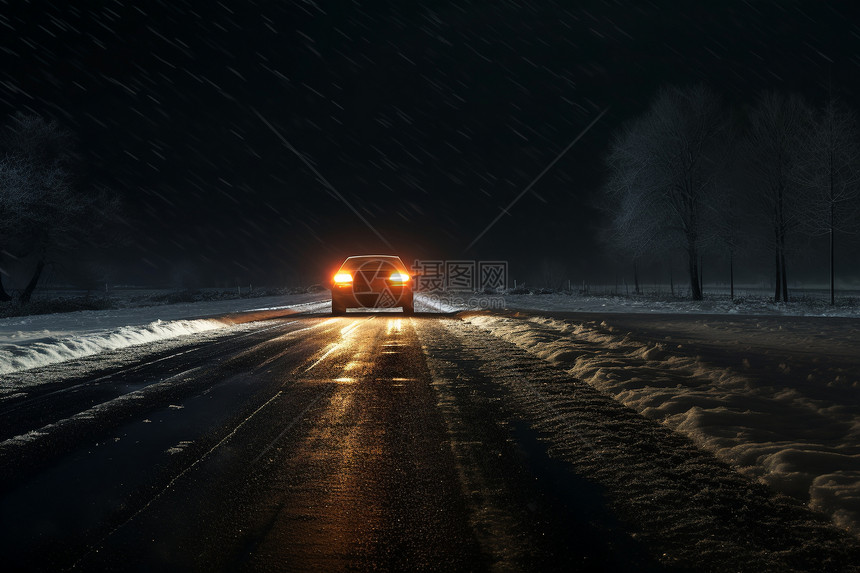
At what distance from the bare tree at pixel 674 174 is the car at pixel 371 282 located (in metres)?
20.1

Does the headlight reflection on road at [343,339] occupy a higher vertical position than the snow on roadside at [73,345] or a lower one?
lower

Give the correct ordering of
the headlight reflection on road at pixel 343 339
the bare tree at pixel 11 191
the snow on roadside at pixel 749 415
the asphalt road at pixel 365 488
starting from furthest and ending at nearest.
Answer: the bare tree at pixel 11 191
the headlight reflection on road at pixel 343 339
the snow on roadside at pixel 749 415
the asphalt road at pixel 365 488

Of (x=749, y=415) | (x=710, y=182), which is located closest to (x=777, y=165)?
(x=710, y=182)

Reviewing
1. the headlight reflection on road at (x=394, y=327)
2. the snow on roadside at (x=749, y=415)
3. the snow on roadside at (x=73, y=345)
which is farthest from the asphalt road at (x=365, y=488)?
the headlight reflection on road at (x=394, y=327)

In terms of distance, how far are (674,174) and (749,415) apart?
32.6 m

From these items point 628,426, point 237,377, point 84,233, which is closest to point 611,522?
point 628,426

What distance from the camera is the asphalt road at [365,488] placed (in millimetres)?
3031

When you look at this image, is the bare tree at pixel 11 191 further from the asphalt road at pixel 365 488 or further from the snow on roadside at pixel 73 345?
the asphalt road at pixel 365 488

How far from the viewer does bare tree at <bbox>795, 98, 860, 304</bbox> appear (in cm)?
3042

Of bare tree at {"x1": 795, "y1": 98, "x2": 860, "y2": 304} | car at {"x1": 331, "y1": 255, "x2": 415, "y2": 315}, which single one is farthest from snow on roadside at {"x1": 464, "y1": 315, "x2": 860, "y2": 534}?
bare tree at {"x1": 795, "y1": 98, "x2": 860, "y2": 304}

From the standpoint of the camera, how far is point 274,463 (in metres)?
4.57

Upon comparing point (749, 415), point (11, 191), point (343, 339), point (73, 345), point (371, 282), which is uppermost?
point (11, 191)

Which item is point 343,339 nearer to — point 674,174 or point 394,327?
point 394,327

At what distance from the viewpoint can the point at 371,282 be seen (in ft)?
64.6
